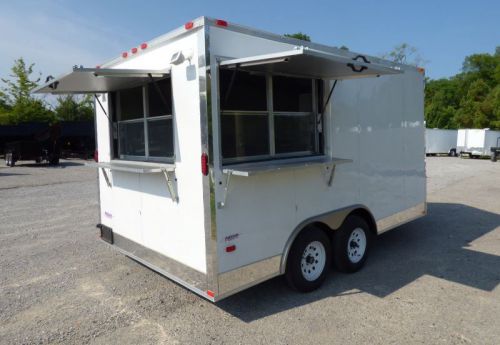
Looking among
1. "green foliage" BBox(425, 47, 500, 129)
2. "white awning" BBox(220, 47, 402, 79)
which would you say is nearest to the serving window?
"white awning" BBox(220, 47, 402, 79)

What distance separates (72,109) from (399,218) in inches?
1474

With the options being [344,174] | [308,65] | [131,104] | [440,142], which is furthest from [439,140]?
[131,104]

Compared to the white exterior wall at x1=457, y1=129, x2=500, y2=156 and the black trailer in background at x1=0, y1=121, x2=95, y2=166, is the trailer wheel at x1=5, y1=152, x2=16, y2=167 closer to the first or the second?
the black trailer in background at x1=0, y1=121, x2=95, y2=166

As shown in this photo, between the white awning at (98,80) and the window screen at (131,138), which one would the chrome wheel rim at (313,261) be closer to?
the window screen at (131,138)

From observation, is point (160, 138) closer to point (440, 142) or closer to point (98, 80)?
point (98, 80)

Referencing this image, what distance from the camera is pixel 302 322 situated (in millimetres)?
3430

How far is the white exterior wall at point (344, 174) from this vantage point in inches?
133

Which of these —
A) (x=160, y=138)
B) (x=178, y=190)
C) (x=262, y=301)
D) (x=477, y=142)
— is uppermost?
(x=160, y=138)

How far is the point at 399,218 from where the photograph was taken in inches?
217

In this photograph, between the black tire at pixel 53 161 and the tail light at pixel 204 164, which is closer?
the tail light at pixel 204 164

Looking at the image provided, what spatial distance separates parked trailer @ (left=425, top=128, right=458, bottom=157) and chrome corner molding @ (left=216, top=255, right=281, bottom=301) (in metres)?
27.7

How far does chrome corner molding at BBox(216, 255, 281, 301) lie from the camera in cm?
329

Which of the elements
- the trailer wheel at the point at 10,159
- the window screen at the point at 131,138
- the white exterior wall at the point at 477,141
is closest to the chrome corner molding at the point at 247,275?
the window screen at the point at 131,138

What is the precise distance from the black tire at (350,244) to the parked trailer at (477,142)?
25.8 metres
